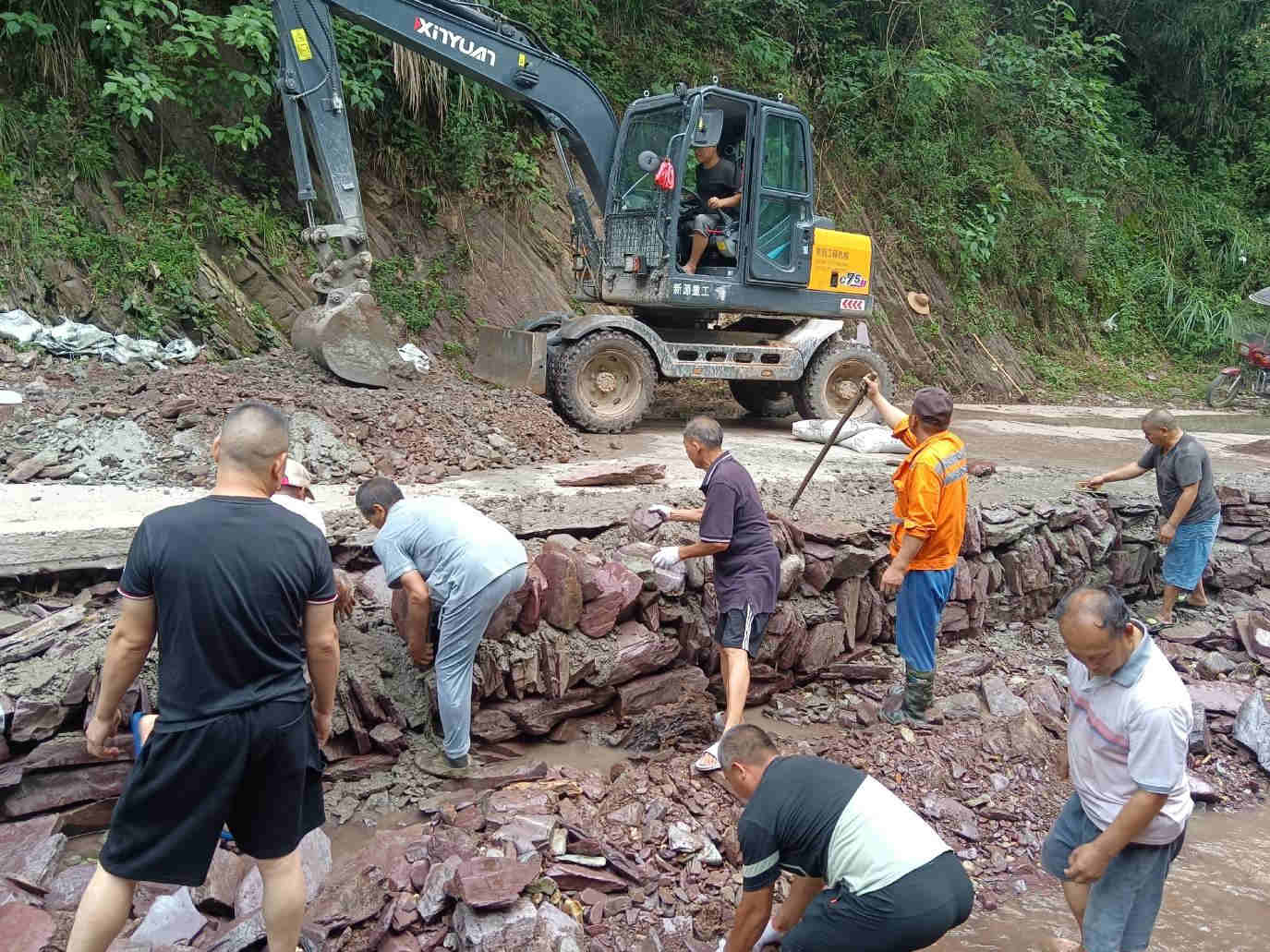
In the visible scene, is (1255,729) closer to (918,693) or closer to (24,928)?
(918,693)

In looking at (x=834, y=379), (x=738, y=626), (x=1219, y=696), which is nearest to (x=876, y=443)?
(x=834, y=379)

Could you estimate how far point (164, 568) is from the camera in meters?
2.54

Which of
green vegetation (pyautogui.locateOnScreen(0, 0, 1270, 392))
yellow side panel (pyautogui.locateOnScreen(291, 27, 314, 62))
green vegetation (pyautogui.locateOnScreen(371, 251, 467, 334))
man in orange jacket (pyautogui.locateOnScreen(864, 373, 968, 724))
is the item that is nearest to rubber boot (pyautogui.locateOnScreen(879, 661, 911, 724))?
man in orange jacket (pyautogui.locateOnScreen(864, 373, 968, 724))

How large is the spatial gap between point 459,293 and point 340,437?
4.70 meters

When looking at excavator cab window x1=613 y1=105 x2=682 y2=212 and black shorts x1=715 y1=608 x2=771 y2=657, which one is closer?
black shorts x1=715 y1=608 x2=771 y2=657

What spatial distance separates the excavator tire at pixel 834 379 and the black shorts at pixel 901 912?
302 inches

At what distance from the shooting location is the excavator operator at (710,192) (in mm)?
9164

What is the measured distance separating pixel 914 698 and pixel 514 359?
18.2 feet

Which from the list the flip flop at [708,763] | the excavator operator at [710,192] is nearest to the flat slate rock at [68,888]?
the flip flop at [708,763]

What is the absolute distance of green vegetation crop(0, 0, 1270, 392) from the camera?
9.64m

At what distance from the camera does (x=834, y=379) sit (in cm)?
1067

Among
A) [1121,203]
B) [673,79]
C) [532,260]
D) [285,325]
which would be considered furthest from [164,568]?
[1121,203]

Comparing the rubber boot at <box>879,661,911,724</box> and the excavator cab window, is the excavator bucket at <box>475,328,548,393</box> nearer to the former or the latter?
the excavator cab window

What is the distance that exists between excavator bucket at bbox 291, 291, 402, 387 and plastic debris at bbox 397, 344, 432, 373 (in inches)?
13.5
